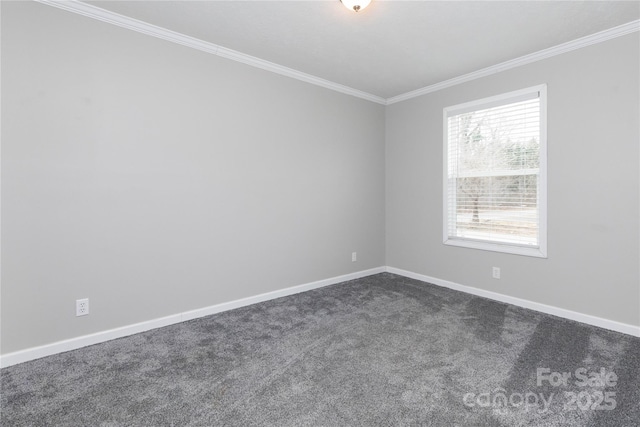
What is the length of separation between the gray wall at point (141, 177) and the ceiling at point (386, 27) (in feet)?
1.18

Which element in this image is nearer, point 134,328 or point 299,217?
point 134,328

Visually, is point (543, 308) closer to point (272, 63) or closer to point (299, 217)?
point (299, 217)

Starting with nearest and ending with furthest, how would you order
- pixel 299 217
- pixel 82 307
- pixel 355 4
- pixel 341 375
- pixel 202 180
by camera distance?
1. pixel 341 375
2. pixel 355 4
3. pixel 82 307
4. pixel 202 180
5. pixel 299 217

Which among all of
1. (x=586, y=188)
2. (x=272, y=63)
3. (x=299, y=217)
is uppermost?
(x=272, y=63)

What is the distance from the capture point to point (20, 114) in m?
2.23

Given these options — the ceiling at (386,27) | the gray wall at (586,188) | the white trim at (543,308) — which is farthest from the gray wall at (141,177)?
the gray wall at (586,188)

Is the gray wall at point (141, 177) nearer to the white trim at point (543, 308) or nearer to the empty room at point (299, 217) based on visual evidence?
the empty room at point (299, 217)

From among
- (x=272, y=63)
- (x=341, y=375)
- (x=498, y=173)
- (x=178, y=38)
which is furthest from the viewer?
(x=498, y=173)

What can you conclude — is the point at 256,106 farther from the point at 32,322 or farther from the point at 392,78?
the point at 32,322

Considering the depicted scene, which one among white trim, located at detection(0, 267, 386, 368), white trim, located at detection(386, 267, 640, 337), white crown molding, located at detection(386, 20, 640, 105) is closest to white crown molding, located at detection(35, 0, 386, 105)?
white crown molding, located at detection(386, 20, 640, 105)

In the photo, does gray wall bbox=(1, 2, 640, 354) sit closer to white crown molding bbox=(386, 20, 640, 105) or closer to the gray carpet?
Answer: white crown molding bbox=(386, 20, 640, 105)

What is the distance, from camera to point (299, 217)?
3.84 meters

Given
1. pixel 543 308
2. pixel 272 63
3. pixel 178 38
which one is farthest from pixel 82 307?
pixel 543 308

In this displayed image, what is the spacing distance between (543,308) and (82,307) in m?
4.12
